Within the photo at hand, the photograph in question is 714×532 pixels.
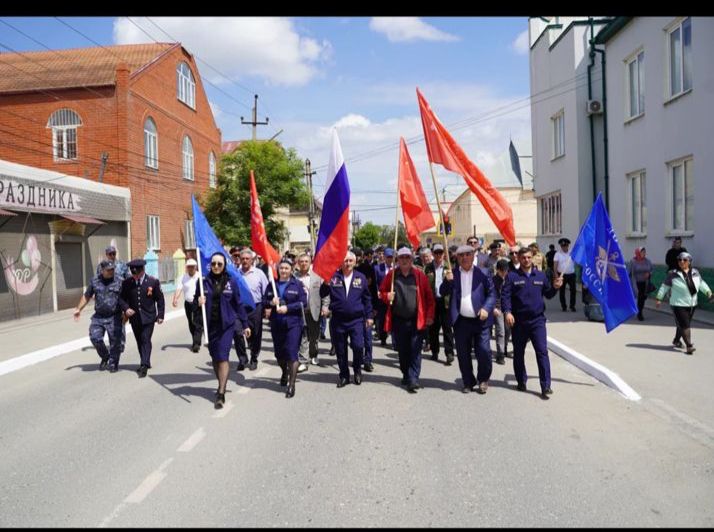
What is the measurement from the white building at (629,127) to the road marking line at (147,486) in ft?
36.5

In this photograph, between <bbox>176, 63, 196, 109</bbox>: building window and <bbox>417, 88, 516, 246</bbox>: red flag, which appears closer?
<bbox>417, 88, 516, 246</bbox>: red flag

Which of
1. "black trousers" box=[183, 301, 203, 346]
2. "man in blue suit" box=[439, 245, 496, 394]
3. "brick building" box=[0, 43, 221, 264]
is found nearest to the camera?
"man in blue suit" box=[439, 245, 496, 394]

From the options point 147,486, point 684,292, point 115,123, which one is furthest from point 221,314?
point 115,123

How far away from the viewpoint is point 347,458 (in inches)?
210

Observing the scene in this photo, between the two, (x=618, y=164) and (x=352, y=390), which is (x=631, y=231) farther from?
(x=352, y=390)

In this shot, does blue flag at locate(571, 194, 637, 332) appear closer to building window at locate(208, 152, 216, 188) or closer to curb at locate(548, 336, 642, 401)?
curb at locate(548, 336, 642, 401)

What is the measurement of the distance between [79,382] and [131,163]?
818 inches

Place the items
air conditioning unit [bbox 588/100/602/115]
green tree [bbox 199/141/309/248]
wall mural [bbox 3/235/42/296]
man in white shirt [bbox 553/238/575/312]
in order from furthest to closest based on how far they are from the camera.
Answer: green tree [bbox 199/141/309/248] → air conditioning unit [bbox 588/100/602/115] → wall mural [bbox 3/235/42/296] → man in white shirt [bbox 553/238/575/312]

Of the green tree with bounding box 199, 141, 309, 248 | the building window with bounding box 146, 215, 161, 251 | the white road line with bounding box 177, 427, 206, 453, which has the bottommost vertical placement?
the white road line with bounding box 177, 427, 206, 453

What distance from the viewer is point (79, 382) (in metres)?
9.12

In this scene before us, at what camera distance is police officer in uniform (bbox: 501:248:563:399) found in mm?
7695

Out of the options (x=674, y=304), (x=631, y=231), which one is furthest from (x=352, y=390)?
(x=631, y=231)

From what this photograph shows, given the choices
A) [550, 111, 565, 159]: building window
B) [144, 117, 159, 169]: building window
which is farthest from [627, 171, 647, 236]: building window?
[144, 117, 159, 169]: building window

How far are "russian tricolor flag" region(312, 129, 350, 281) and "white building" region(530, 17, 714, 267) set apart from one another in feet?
21.8
